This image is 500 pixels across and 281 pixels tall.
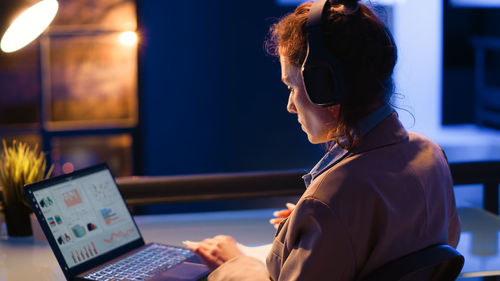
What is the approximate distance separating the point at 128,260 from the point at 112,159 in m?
2.79

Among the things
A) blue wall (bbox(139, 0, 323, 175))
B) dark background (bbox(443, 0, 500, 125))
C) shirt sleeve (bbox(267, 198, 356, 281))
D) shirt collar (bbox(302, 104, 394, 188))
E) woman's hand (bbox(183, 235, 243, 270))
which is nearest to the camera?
shirt sleeve (bbox(267, 198, 356, 281))

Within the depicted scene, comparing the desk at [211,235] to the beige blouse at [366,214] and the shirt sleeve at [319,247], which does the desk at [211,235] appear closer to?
the beige blouse at [366,214]

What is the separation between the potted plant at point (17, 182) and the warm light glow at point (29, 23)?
290 millimetres

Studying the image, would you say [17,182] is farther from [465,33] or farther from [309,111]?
[465,33]

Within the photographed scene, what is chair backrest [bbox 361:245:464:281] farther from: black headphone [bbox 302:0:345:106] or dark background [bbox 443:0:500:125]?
dark background [bbox 443:0:500:125]

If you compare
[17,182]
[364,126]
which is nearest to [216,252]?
[364,126]

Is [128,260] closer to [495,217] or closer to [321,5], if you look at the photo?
[321,5]

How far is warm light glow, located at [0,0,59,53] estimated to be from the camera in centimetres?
166

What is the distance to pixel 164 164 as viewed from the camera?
3939 mm

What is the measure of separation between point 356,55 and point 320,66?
0.21ft

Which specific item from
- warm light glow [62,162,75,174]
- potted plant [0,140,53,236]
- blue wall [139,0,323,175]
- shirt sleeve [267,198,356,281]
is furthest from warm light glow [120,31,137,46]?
shirt sleeve [267,198,356,281]

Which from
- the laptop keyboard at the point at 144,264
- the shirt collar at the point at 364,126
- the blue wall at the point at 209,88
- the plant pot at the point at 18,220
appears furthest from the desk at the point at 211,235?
the blue wall at the point at 209,88

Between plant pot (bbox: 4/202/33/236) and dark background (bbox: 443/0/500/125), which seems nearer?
plant pot (bbox: 4/202/33/236)

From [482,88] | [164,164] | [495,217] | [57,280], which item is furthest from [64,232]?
[482,88]
